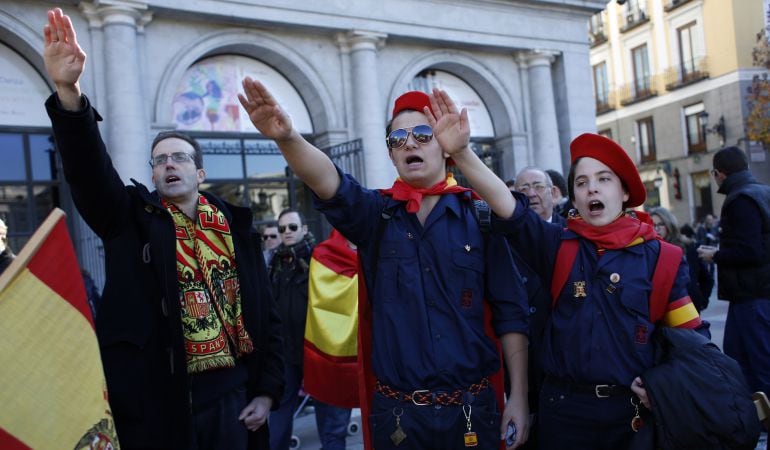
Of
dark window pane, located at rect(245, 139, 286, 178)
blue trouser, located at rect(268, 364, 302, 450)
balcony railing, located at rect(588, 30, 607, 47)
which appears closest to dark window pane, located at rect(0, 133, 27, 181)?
dark window pane, located at rect(245, 139, 286, 178)

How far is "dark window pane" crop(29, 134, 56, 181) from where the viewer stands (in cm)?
1083

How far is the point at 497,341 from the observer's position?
290cm

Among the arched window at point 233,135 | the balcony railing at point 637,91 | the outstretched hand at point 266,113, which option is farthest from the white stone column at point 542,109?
the balcony railing at point 637,91

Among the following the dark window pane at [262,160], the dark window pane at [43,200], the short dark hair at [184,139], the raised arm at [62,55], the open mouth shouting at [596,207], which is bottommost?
the open mouth shouting at [596,207]

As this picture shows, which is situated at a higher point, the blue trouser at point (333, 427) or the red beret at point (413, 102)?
the red beret at point (413, 102)

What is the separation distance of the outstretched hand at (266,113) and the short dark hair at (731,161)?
164 inches

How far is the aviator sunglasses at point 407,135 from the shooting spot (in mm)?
2775

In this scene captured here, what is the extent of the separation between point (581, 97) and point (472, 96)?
8.38ft

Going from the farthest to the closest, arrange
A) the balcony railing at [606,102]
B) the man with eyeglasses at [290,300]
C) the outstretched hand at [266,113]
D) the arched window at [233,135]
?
the balcony railing at [606,102] < the arched window at [233,135] < the man with eyeglasses at [290,300] < the outstretched hand at [266,113]

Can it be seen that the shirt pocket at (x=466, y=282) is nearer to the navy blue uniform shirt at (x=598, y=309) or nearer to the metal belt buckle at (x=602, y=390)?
the navy blue uniform shirt at (x=598, y=309)

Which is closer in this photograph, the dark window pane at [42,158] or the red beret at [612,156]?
the red beret at [612,156]

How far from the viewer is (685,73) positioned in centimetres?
3067

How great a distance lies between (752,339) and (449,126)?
3819 millimetres

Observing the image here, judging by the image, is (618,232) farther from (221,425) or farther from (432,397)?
(221,425)
